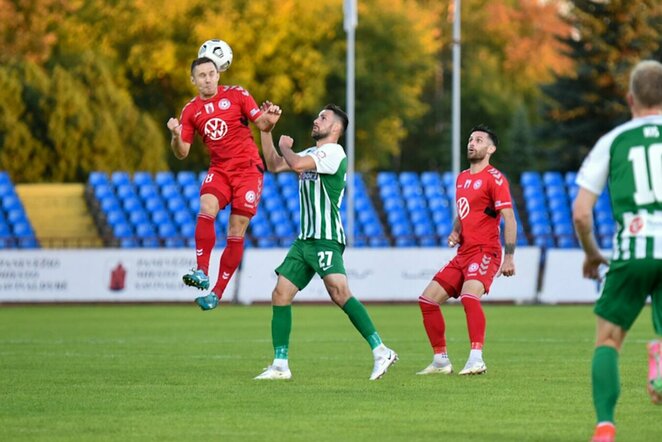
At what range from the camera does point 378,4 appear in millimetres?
63469

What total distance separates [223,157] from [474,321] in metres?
2.77

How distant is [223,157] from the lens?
14016 millimetres

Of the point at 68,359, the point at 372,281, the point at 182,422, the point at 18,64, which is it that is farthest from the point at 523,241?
the point at 182,422

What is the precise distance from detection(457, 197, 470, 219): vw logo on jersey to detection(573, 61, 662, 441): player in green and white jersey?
212 inches

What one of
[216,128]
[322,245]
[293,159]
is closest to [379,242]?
[216,128]

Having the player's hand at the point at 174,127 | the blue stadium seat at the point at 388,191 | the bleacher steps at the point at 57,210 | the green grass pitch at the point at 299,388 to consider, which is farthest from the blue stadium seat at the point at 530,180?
the player's hand at the point at 174,127

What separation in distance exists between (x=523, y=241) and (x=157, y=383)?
79.3 ft

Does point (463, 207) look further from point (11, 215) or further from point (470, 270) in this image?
point (11, 215)

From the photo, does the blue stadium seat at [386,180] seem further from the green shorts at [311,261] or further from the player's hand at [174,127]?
the green shorts at [311,261]

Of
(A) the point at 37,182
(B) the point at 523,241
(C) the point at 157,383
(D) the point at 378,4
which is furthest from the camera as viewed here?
(D) the point at 378,4

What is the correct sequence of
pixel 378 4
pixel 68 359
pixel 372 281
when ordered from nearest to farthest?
1. pixel 68 359
2. pixel 372 281
3. pixel 378 4

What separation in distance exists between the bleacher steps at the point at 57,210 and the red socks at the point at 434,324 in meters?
23.6

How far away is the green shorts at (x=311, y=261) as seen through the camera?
12.8 metres

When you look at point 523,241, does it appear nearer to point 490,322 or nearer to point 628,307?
point 490,322
